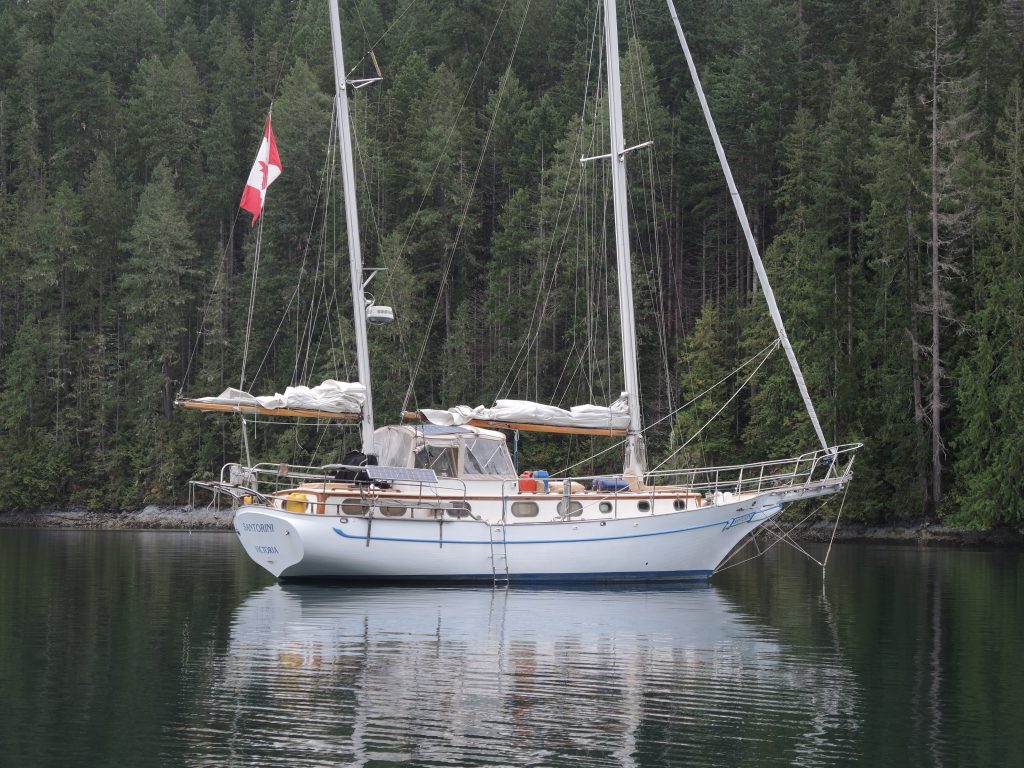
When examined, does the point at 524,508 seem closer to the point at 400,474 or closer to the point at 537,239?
the point at 400,474

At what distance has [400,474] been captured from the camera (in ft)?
103

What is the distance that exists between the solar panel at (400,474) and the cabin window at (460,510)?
89cm

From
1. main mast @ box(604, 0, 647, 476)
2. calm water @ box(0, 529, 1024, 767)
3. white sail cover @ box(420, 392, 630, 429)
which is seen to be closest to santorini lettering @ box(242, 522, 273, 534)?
calm water @ box(0, 529, 1024, 767)

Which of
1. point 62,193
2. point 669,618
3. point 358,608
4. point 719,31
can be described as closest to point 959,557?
point 669,618

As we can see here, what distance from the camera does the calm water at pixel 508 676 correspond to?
15266 millimetres

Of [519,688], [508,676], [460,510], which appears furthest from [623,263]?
[519,688]

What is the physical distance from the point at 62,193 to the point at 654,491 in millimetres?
62207

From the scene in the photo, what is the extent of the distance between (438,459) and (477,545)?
2.66m

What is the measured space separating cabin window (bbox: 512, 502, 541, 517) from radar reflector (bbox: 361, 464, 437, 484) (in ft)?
7.03

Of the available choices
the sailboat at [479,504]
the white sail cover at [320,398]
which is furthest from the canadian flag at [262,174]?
the white sail cover at [320,398]

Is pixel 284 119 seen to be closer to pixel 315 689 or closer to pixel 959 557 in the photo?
pixel 959 557

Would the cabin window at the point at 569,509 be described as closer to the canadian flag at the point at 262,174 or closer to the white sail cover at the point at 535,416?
the white sail cover at the point at 535,416

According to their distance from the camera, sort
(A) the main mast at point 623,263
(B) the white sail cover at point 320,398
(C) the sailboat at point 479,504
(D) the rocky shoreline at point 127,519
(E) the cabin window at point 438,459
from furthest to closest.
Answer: (D) the rocky shoreline at point 127,519 → (A) the main mast at point 623,263 → (E) the cabin window at point 438,459 → (B) the white sail cover at point 320,398 → (C) the sailboat at point 479,504

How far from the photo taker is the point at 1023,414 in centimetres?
5062
